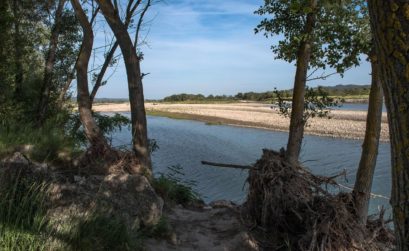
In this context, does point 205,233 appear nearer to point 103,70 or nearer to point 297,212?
point 297,212

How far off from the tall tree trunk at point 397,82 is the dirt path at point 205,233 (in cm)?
445

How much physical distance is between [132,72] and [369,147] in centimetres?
454

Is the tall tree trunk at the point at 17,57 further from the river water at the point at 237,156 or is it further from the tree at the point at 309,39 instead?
the tree at the point at 309,39

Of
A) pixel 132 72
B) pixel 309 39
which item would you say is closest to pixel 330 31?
pixel 309 39

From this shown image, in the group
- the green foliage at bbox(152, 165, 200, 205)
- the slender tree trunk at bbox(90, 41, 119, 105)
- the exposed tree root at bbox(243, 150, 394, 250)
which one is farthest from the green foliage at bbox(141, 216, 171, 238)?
the slender tree trunk at bbox(90, 41, 119, 105)

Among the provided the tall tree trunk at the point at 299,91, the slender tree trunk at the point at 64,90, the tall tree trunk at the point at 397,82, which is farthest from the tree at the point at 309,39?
the slender tree trunk at the point at 64,90

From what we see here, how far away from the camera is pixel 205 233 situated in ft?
23.8

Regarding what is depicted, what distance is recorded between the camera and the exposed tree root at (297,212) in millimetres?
6312

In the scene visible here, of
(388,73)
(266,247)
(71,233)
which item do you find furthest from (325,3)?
(388,73)

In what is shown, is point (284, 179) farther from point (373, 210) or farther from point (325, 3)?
point (373, 210)

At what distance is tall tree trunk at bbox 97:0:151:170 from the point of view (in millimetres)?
8852

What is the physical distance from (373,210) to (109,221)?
8.98 m

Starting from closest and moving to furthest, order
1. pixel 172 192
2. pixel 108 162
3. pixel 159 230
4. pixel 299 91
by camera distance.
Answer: pixel 159 230, pixel 299 91, pixel 108 162, pixel 172 192

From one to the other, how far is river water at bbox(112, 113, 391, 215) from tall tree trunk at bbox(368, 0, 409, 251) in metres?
8.03
